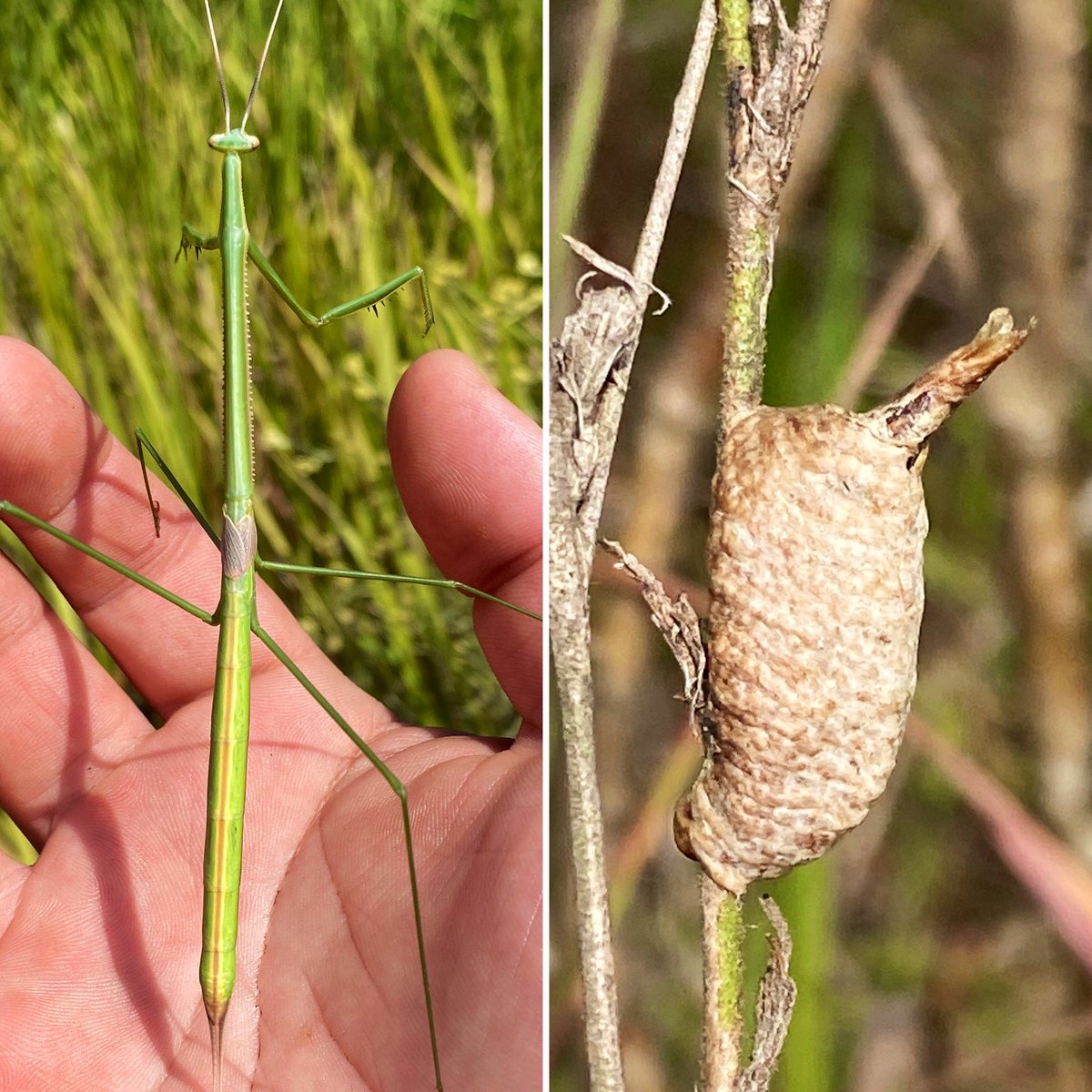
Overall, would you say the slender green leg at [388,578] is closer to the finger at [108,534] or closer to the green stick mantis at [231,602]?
the green stick mantis at [231,602]

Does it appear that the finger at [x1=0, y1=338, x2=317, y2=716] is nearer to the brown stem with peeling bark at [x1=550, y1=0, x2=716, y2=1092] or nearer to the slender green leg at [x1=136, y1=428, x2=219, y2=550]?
the slender green leg at [x1=136, y1=428, x2=219, y2=550]

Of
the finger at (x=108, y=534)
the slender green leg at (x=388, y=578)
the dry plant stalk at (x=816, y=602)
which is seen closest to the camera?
the dry plant stalk at (x=816, y=602)

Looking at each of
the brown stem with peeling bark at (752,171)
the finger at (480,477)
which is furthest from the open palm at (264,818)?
the brown stem with peeling bark at (752,171)

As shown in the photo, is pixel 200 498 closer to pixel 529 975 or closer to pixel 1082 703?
pixel 529 975

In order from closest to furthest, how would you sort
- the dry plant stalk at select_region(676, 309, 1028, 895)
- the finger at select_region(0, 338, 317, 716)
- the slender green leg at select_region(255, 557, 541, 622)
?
the dry plant stalk at select_region(676, 309, 1028, 895), the slender green leg at select_region(255, 557, 541, 622), the finger at select_region(0, 338, 317, 716)

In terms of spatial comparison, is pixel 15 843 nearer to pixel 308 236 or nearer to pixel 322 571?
A: pixel 322 571

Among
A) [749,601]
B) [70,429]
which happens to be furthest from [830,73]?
[70,429]

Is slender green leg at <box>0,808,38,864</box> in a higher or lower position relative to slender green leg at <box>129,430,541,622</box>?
lower

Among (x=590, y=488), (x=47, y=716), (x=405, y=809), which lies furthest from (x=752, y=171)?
(x=47, y=716)

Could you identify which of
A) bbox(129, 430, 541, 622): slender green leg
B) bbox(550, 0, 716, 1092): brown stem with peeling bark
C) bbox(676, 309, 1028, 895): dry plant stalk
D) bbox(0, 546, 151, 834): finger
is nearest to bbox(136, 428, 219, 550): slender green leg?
bbox(129, 430, 541, 622): slender green leg
